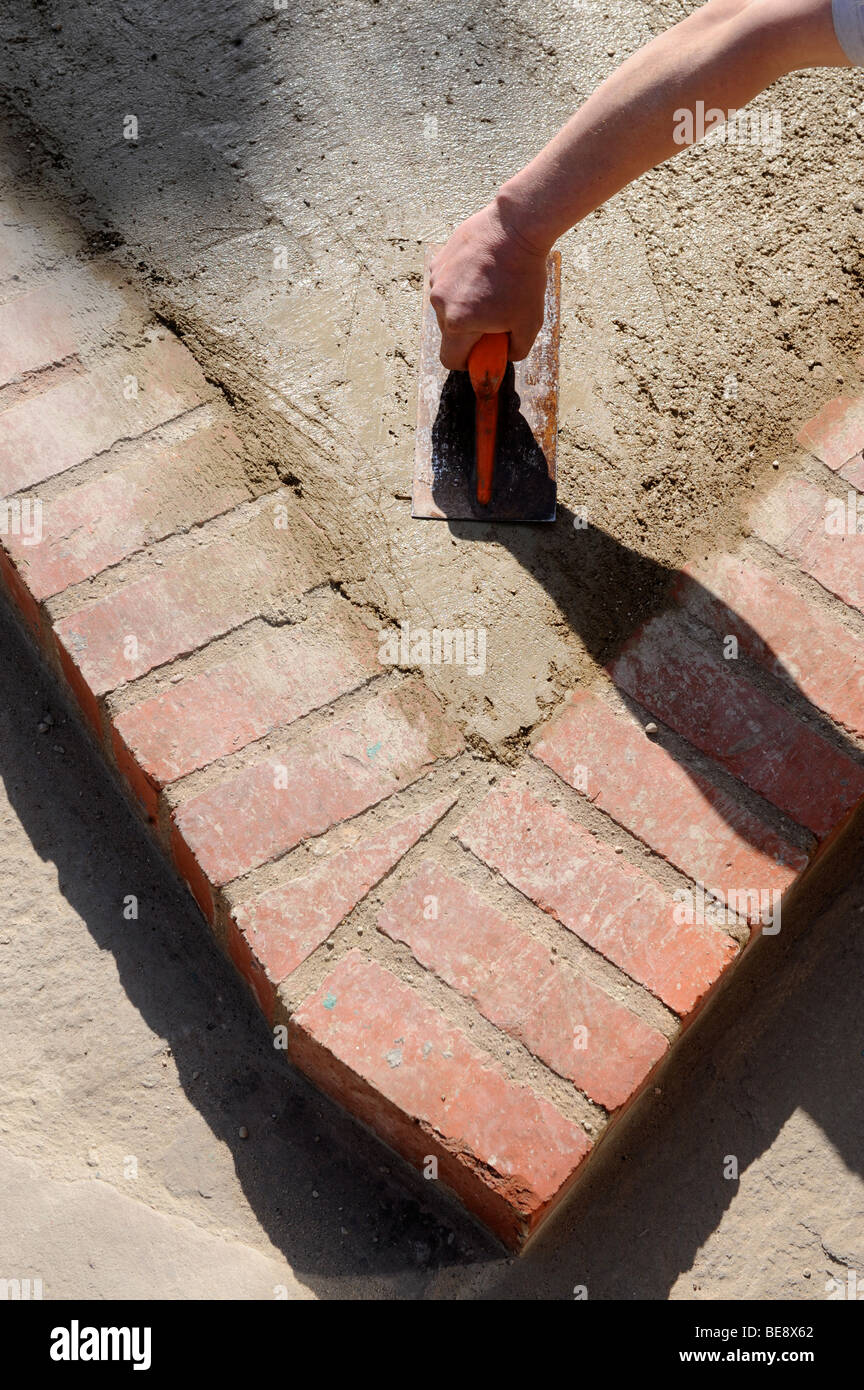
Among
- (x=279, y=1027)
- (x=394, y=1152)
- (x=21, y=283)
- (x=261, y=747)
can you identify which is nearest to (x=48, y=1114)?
(x=279, y=1027)

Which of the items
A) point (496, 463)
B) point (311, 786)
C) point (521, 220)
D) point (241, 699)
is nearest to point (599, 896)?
point (311, 786)

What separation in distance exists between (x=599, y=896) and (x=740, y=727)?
324 millimetres

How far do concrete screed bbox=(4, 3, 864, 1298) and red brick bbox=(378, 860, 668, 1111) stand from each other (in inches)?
9.7

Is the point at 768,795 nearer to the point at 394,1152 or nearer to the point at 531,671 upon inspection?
the point at 531,671

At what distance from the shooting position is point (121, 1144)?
1.76 meters

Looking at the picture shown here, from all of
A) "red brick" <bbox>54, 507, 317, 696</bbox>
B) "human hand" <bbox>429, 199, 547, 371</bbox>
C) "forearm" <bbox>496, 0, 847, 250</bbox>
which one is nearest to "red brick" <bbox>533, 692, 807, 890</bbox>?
"red brick" <bbox>54, 507, 317, 696</bbox>

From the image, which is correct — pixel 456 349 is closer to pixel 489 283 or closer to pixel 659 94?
pixel 489 283

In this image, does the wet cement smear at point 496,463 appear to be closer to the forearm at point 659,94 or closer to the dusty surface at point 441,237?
the dusty surface at point 441,237

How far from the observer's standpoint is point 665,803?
5.55 ft

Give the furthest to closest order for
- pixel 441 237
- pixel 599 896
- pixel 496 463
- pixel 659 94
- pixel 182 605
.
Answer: pixel 441 237 → pixel 496 463 → pixel 182 605 → pixel 599 896 → pixel 659 94

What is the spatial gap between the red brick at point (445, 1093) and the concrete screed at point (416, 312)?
0.24 metres

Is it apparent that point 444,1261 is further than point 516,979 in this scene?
Yes

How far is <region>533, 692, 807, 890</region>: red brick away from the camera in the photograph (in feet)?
5.49

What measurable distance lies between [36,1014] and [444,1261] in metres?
0.69
